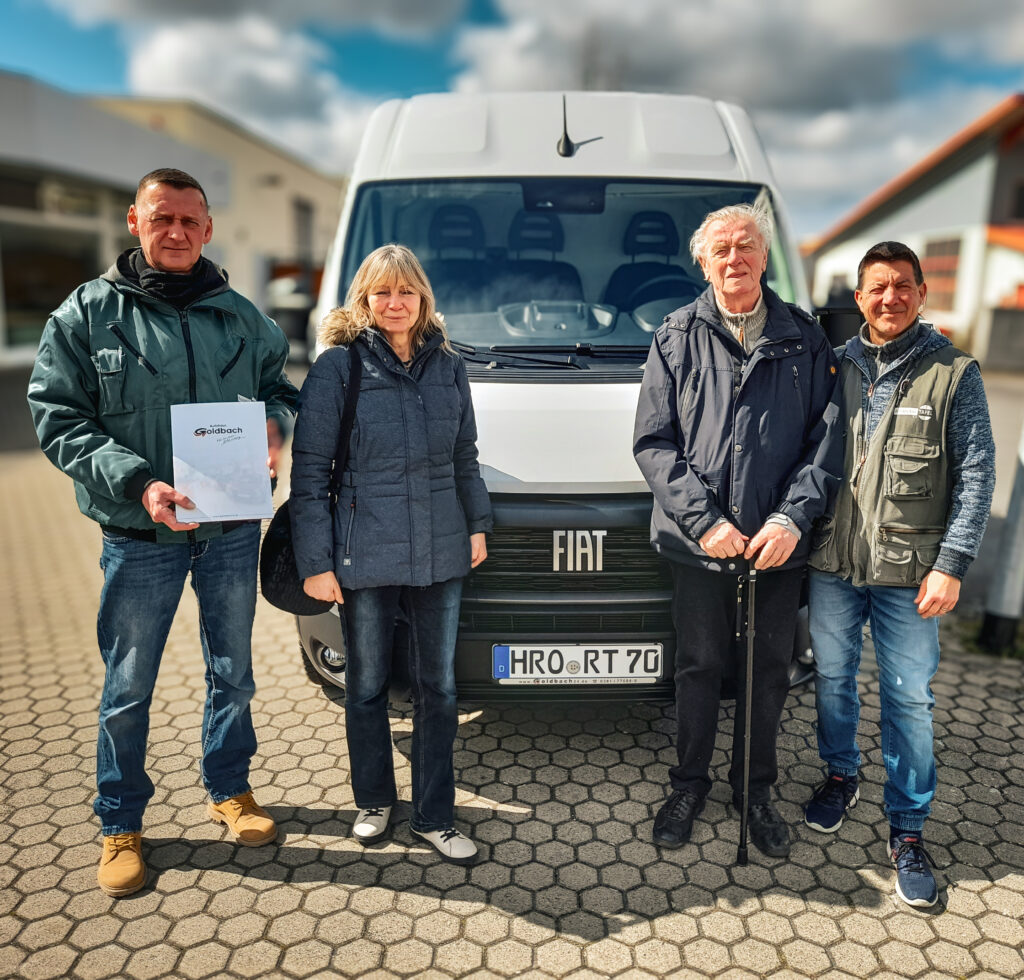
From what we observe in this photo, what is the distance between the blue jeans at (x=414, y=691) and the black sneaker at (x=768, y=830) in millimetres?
1016

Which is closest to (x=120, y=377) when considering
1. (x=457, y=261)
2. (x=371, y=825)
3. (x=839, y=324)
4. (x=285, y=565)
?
(x=285, y=565)

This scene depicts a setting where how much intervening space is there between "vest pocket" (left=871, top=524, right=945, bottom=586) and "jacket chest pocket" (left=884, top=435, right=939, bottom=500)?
107mm

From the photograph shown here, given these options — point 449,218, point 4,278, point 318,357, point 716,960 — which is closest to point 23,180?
point 4,278

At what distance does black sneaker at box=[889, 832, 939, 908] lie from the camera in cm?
273

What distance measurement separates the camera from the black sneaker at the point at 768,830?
2971 millimetres

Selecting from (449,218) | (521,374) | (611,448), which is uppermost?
(449,218)

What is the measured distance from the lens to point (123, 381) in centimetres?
256

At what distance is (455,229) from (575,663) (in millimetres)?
2034

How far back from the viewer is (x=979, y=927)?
8.70 feet

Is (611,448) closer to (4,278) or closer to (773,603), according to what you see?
(773,603)

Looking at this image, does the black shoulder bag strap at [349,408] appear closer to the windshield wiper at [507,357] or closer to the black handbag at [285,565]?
the black handbag at [285,565]

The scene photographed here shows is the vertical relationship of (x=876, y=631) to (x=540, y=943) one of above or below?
above

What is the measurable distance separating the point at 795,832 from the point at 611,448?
58.4 inches

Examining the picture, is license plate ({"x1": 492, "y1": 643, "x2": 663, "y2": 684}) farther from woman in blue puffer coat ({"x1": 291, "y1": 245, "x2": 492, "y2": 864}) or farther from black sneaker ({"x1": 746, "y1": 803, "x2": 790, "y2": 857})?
black sneaker ({"x1": 746, "y1": 803, "x2": 790, "y2": 857})
